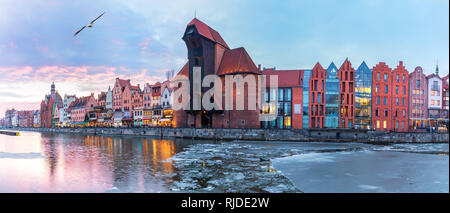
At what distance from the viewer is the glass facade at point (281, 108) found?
203 ft

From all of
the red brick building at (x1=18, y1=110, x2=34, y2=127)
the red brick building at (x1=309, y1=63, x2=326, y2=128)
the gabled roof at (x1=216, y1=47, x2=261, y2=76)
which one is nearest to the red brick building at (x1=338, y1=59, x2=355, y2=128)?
the red brick building at (x1=309, y1=63, x2=326, y2=128)

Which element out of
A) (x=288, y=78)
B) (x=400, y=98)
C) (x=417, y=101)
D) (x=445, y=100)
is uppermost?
(x=288, y=78)

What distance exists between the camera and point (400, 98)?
203 ft

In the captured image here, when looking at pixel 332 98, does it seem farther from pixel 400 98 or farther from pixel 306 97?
pixel 400 98

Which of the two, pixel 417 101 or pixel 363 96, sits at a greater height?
pixel 363 96

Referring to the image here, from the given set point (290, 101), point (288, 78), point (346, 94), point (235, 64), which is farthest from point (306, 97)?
point (235, 64)

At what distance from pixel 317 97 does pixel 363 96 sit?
11.3 metres

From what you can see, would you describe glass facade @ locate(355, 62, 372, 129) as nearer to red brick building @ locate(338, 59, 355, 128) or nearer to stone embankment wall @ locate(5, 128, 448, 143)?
red brick building @ locate(338, 59, 355, 128)

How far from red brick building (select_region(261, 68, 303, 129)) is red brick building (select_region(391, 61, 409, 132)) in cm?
2223

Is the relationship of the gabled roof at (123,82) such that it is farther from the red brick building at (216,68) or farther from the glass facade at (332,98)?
the glass facade at (332,98)

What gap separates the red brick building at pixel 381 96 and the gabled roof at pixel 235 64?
1113 inches

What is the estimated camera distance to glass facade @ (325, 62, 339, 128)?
60.2 metres

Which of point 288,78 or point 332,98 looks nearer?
point 332,98

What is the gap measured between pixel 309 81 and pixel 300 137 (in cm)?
1498
